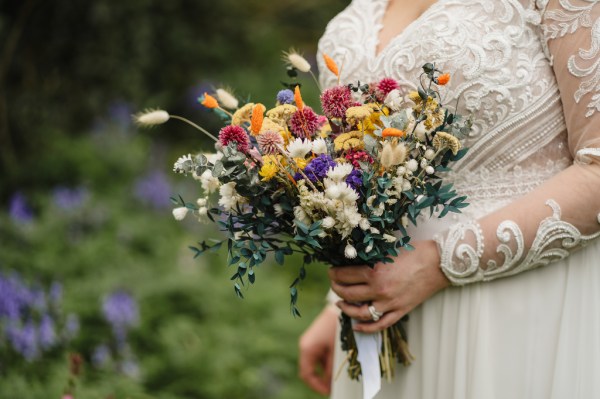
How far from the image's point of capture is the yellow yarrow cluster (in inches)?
62.0

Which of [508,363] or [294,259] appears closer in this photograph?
[508,363]

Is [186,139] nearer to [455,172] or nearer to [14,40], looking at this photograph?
[14,40]

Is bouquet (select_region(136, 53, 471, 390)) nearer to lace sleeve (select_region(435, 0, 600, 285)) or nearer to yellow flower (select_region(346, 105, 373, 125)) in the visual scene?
yellow flower (select_region(346, 105, 373, 125))

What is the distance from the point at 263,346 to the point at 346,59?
2437mm

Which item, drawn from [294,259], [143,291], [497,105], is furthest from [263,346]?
[497,105]

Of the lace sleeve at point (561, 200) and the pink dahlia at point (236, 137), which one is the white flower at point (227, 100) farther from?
the lace sleeve at point (561, 200)

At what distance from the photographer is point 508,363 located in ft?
6.04

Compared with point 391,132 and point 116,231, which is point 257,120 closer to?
point 391,132

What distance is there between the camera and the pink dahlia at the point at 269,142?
1.60 meters

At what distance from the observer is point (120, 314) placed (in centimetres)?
361

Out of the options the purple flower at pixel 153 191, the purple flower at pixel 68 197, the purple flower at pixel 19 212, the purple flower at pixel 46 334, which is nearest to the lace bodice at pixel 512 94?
the purple flower at pixel 46 334

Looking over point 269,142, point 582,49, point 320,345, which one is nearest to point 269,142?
point 269,142

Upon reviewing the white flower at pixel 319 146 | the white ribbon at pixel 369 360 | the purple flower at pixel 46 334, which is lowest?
the white ribbon at pixel 369 360

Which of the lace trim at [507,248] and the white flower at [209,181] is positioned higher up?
the white flower at [209,181]
